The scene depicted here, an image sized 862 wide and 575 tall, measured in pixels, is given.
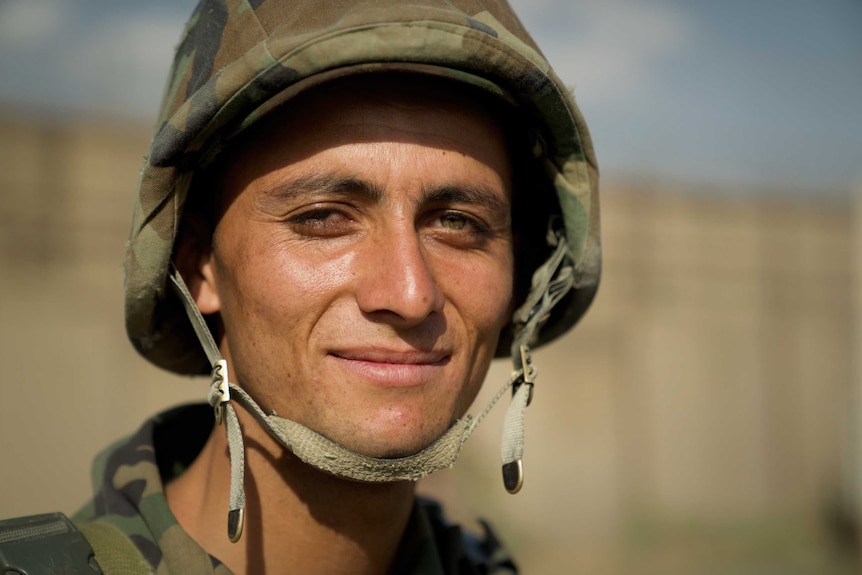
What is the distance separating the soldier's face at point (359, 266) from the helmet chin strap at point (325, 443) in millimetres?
35

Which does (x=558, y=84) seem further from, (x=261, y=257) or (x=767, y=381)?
(x=767, y=381)

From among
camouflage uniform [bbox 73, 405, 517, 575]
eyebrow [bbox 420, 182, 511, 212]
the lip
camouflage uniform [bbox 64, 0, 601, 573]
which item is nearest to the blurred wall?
camouflage uniform [bbox 73, 405, 517, 575]

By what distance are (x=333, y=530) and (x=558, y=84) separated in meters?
1.45

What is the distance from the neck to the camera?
2.51 metres

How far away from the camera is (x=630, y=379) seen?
14.6m

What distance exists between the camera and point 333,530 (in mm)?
2553

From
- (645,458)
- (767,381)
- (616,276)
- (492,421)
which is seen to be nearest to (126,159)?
(492,421)

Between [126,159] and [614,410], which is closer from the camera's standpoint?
[126,159]

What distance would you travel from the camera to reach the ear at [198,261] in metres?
2.64

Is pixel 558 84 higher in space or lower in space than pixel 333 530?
higher

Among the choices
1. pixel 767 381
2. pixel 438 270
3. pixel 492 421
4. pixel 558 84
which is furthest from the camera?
pixel 767 381

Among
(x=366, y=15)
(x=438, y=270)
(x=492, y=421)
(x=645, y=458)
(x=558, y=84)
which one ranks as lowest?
(x=645, y=458)

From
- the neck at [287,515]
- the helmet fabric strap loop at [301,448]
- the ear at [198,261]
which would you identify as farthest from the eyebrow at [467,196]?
the neck at [287,515]

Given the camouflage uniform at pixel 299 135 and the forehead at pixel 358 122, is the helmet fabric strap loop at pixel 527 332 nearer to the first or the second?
the camouflage uniform at pixel 299 135
